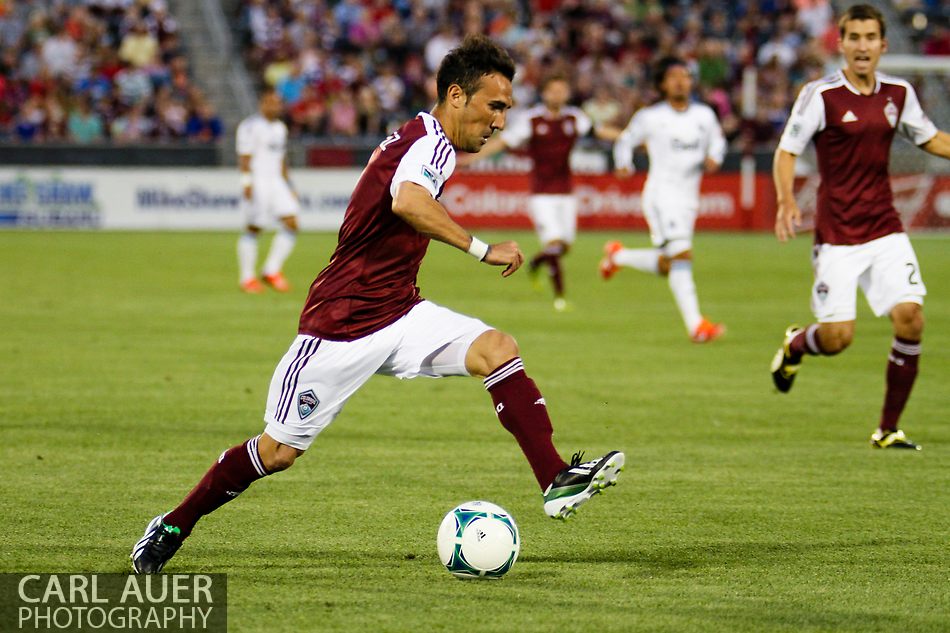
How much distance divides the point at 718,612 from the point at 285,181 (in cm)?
1448

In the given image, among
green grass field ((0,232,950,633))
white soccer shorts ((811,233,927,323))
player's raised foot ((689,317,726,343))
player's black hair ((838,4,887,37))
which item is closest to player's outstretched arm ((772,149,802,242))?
white soccer shorts ((811,233,927,323))

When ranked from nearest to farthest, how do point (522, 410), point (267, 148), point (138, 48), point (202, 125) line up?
1. point (522, 410)
2. point (267, 148)
3. point (202, 125)
4. point (138, 48)

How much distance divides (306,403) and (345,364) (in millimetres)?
210

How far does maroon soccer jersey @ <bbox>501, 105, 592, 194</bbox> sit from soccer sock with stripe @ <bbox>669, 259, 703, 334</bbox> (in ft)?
12.1

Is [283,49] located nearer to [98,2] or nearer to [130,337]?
[98,2]

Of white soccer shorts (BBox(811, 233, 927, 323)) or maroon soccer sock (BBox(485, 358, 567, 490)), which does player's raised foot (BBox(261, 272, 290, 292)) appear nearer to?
white soccer shorts (BBox(811, 233, 927, 323))

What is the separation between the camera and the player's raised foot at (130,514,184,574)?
557cm

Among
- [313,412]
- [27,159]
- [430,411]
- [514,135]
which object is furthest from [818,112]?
[27,159]

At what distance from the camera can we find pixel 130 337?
13.5m

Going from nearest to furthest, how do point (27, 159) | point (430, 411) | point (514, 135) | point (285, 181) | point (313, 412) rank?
point (313, 412)
point (430, 411)
point (514, 135)
point (285, 181)
point (27, 159)

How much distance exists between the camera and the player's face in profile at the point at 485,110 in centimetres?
583

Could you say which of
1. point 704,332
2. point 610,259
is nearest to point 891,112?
point 704,332

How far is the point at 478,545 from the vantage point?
5.55 meters

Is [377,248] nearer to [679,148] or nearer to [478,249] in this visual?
[478,249]
